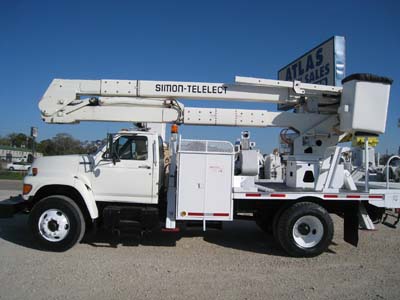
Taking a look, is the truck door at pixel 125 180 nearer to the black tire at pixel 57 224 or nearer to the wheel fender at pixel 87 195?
the wheel fender at pixel 87 195

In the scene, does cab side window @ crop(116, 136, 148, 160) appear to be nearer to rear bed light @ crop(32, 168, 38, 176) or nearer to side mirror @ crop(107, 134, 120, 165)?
side mirror @ crop(107, 134, 120, 165)

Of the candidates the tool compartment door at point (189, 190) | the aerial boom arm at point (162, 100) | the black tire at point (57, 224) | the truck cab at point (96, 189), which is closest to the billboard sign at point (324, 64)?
the aerial boom arm at point (162, 100)

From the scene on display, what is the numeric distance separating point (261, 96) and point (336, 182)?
2295 millimetres

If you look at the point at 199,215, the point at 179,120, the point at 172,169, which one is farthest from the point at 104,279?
the point at 179,120

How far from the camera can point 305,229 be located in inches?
238

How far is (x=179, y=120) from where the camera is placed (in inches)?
264

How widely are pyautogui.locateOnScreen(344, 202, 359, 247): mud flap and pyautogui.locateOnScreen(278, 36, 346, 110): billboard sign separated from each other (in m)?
3.35

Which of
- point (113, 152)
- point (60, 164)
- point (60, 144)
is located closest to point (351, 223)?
point (113, 152)

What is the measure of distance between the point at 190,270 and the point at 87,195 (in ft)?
7.64

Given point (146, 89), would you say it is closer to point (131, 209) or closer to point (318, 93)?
point (131, 209)

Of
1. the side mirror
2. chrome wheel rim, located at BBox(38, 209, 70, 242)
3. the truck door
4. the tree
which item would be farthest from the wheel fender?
the tree

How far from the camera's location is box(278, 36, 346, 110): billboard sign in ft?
33.0

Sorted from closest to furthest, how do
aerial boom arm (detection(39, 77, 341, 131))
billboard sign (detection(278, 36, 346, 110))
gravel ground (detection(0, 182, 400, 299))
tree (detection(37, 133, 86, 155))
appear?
gravel ground (detection(0, 182, 400, 299)) → aerial boom arm (detection(39, 77, 341, 131)) → billboard sign (detection(278, 36, 346, 110)) → tree (detection(37, 133, 86, 155))

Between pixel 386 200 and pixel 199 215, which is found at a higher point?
pixel 386 200
